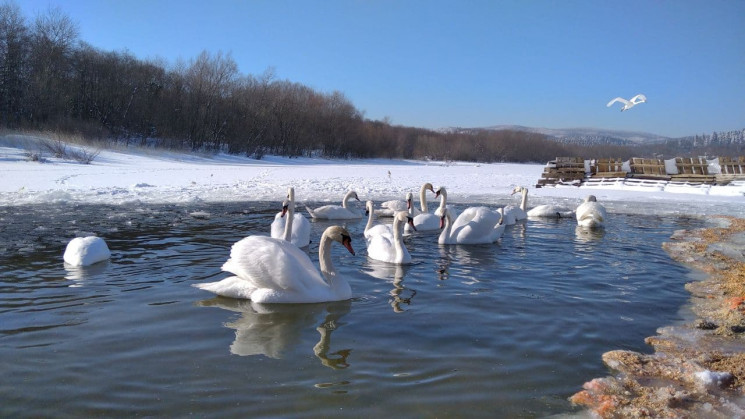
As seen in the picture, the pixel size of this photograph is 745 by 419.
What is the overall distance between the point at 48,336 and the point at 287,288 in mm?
2022

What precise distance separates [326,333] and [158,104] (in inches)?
1768

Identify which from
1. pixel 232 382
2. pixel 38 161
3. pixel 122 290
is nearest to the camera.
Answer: pixel 232 382

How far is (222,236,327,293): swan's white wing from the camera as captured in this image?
215 inches

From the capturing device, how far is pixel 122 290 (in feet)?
19.7

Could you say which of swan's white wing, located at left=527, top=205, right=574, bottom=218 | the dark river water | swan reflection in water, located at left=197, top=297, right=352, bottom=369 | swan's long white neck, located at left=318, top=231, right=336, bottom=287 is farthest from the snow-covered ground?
swan reflection in water, located at left=197, top=297, right=352, bottom=369

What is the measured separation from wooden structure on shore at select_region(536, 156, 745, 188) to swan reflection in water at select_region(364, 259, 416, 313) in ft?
56.2

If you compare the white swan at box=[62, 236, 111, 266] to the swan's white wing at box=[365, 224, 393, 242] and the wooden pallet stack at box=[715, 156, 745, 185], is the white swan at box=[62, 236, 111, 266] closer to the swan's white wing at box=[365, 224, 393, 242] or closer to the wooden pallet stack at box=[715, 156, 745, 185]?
the swan's white wing at box=[365, 224, 393, 242]

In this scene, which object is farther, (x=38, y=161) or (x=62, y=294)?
(x=38, y=161)

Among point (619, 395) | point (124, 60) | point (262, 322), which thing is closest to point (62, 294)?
point (262, 322)

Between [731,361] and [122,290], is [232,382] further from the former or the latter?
[731,361]

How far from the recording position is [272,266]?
5.46m

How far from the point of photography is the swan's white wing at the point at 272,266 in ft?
18.0

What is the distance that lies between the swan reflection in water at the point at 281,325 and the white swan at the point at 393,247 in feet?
6.77

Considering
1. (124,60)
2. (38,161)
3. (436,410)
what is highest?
(124,60)
